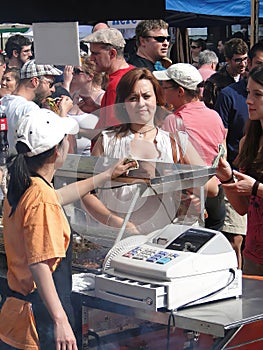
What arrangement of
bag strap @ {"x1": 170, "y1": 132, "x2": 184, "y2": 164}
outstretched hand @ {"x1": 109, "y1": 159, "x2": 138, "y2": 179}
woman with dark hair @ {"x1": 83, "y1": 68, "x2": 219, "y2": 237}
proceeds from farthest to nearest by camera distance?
bag strap @ {"x1": 170, "y1": 132, "x2": 184, "y2": 164} → woman with dark hair @ {"x1": 83, "y1": 68, "x2": 219, "y2": 237} → outstretched hand @ {"x1": 109, "y1": 159, "x2": 138, "y2": 179}

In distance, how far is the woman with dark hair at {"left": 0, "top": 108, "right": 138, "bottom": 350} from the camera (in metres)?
2.47

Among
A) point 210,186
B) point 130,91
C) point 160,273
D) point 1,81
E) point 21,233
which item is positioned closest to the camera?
point 160,273

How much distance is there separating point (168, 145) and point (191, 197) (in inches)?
20.7

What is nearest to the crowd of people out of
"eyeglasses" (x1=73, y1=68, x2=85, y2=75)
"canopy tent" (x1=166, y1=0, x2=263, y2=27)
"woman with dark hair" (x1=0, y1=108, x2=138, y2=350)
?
"woman with dark hair" (x1=0, y1=108, x2=138, y2=350)

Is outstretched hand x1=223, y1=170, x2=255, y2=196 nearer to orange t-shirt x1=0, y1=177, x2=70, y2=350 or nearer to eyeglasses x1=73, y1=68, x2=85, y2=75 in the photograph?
orange t-shirt x1=0, y1=177, x2=70, y2=350

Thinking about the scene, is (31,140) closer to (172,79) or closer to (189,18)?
(172,79)

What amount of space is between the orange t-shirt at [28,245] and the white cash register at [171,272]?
196 millimetres

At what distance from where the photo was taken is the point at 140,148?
329 centimetres

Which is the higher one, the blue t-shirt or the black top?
the black top

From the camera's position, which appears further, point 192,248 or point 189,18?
point 189,18

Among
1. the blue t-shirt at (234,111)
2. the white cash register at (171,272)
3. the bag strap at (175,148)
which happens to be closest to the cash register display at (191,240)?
the white cash register at (171,272)

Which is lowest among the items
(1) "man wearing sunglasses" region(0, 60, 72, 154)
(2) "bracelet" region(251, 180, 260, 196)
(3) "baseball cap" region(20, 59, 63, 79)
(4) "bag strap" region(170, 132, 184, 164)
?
(2) "bracelet" region(251, 180, 260, 196)

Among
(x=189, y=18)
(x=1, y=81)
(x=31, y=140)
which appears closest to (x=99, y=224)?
(x=31, y=140)

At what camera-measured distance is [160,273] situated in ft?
7.68
